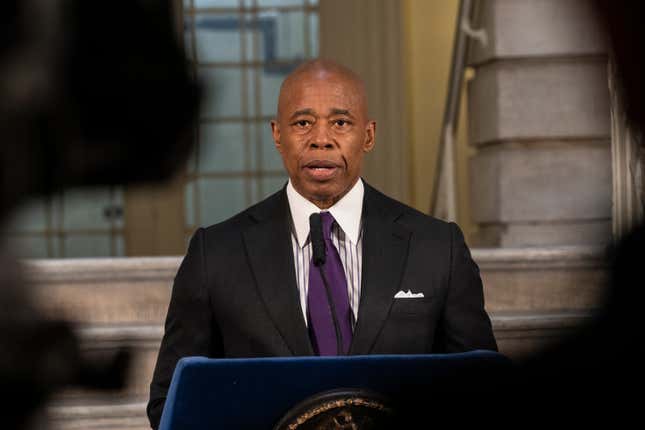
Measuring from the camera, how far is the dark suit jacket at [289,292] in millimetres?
1448

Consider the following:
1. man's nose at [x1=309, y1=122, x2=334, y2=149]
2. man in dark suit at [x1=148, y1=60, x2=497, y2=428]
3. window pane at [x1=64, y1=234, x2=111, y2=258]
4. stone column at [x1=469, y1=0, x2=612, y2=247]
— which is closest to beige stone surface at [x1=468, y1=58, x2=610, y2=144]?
stone column at [x1=469, y1=0, x2=612, y2=247]

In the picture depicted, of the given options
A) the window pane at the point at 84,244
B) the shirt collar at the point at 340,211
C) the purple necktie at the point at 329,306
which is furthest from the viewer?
the shirt collar at the point at 340,211

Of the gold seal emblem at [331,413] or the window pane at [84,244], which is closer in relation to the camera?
the window pane at [84,244]

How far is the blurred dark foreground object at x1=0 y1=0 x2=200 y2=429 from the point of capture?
159mm

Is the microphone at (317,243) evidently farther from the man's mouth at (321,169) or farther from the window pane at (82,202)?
the window pane at (82,202)

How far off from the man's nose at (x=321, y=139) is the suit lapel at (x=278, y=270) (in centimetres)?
14

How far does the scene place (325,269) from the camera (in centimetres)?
140

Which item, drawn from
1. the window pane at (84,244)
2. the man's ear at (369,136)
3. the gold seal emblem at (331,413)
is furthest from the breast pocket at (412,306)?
the window pane at (84,244)

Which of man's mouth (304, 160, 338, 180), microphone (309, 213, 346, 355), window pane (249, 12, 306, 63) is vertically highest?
window pane (249, 12, 306, 63)

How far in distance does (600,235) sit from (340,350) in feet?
3.62

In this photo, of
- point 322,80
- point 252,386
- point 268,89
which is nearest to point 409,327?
point 322,80

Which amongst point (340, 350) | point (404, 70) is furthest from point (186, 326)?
point (404, 70)

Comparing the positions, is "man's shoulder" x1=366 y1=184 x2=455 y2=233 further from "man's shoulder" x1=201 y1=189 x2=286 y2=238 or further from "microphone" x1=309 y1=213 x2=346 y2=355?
"microphone" x1=309 y1=213 x2=346 y2=355

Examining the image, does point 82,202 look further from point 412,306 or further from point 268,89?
point 268,89
